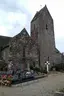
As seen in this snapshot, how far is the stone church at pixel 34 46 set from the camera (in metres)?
36.4

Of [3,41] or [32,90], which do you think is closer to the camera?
[32,90]

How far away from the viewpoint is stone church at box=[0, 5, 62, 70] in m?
36.4

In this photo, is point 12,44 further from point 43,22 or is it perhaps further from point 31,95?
point 31,95

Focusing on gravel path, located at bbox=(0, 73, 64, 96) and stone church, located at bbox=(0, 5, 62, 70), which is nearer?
gravel path, located at bbox=(0, 73, 64, 96)

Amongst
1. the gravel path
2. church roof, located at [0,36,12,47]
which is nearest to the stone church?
church roof, located at [0,36,12,47]

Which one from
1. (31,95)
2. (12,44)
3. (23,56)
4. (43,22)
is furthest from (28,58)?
(31,95)

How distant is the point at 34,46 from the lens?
40500 mm

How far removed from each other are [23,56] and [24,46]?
2141mm

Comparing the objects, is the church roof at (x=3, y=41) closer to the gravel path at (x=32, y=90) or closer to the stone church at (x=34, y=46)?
the stone church at (x=34, y=46)

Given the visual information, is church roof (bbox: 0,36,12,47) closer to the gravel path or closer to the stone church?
the stone church

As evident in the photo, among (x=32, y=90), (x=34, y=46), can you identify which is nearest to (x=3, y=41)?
(x=34, y=46)

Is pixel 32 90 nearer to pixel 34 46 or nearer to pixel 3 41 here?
pixel 34 46

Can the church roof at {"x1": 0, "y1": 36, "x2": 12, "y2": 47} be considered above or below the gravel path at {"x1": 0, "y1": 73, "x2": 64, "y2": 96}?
above

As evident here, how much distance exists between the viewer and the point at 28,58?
1512 inches
